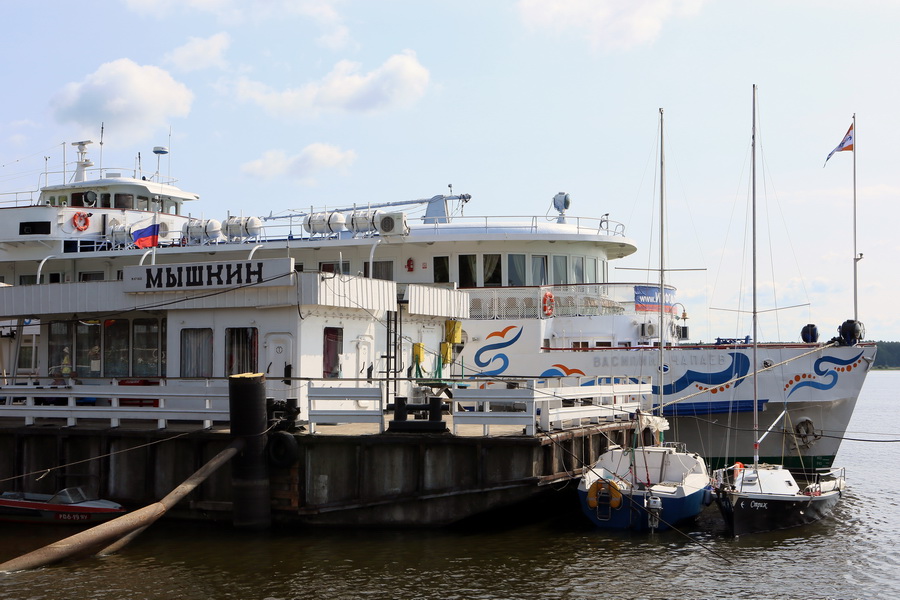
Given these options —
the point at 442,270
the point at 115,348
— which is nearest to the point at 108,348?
the point at 115,348

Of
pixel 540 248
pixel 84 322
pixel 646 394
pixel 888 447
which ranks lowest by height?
pixel 888 447

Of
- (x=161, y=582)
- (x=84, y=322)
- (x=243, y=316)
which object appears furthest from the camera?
(x=84, y=322)

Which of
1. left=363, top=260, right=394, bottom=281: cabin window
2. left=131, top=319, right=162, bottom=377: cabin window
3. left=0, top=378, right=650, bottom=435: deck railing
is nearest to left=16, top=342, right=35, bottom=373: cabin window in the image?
left=0, top=378, right=650, bottom=435: deck railing

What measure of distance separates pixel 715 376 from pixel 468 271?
23.8 ft

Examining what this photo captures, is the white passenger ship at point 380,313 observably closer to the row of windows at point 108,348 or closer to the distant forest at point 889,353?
the row of windows at point 108,348

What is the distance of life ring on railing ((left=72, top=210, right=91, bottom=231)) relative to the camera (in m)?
29.9

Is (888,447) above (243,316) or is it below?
below

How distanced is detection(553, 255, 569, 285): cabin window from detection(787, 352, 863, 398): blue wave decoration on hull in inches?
267

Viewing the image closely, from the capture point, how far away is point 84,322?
22.1 m

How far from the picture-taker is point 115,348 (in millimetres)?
21891

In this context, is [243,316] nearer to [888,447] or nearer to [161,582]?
[161,582]

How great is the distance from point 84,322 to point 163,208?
39.2 feet

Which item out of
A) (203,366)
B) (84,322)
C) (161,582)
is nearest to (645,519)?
(161,582)

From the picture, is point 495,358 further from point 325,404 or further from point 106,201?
point 106,201
